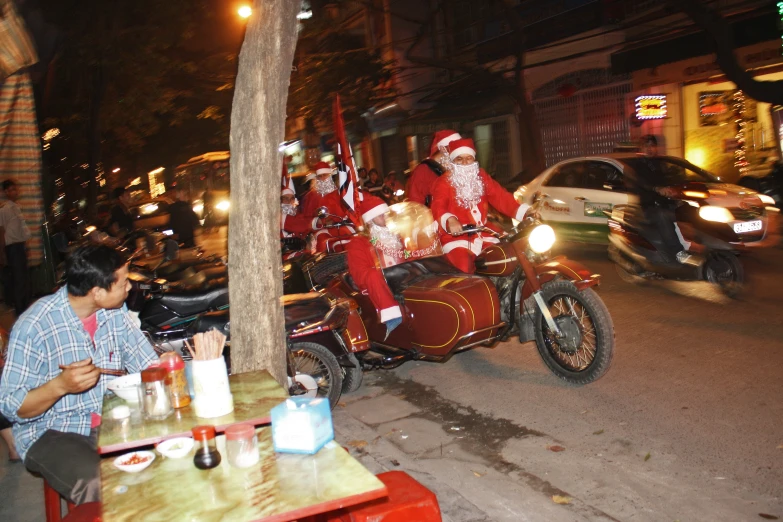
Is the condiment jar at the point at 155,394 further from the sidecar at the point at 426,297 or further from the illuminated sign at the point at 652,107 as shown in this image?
the illuminated sign at the point at 652,107

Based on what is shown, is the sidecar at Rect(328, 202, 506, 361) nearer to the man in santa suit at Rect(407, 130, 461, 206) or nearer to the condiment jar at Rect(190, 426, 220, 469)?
the man in santa suit at Rect(407, 130, 461, 206)

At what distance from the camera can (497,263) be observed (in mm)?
6223

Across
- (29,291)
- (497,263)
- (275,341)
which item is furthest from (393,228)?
(29,291)

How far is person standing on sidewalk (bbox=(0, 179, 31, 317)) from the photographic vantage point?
33.0ft

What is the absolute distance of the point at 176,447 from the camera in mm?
2889

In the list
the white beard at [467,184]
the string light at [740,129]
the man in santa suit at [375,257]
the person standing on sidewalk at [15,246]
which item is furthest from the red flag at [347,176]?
the string light at [740,129]

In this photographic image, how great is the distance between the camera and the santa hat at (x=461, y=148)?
7.11 meters

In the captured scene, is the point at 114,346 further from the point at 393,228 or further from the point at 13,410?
the point at 393,228

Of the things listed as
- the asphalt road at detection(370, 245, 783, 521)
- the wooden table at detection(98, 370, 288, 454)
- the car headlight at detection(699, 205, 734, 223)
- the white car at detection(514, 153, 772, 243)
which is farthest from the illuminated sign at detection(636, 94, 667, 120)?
the wooden table at detection(98, 370, 288, 454)

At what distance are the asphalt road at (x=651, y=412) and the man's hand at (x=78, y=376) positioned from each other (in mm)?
2483

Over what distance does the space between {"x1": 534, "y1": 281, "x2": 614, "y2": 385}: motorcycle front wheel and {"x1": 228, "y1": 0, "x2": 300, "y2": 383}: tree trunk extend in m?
2.58

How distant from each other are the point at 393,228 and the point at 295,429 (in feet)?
13.0

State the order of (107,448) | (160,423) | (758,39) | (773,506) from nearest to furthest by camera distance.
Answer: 1. (107,448)
2. (160,423)
3. (773,506)
4. (758,39)

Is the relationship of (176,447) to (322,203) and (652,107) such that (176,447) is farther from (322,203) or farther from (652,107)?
(652,107)
